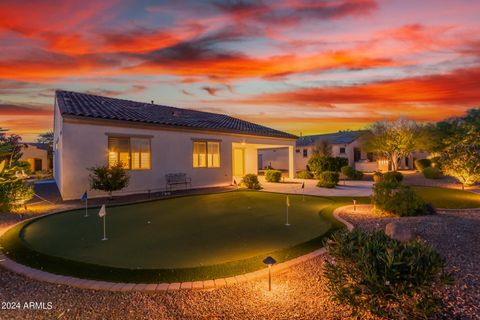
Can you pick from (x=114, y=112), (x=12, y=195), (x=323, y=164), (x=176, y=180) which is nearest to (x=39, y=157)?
Result: (x=114, y=112)

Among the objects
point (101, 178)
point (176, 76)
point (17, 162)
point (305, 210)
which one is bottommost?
point (305, 210)

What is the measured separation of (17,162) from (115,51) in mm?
7951

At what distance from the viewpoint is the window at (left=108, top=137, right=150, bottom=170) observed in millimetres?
14017

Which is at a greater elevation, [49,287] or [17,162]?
[17,162]

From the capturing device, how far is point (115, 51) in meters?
11.4

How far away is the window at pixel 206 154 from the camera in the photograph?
688 inches

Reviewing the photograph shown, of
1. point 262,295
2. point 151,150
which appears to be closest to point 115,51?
→ point 151,150

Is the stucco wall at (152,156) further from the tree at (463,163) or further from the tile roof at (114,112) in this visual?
the tree at (463,163)

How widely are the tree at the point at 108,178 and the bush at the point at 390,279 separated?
1192 centimetres

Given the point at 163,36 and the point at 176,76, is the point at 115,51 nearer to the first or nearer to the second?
the point at 163,36

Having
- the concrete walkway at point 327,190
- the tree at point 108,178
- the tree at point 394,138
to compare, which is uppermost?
the tree at point 394,138

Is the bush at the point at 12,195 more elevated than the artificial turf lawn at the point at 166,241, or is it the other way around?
the bush at the point at 12,195

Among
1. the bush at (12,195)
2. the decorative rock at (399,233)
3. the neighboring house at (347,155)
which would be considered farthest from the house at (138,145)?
the neighboring house at (347,155)

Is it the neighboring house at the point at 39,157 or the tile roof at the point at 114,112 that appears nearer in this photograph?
the tile roof at the point at 114,112
